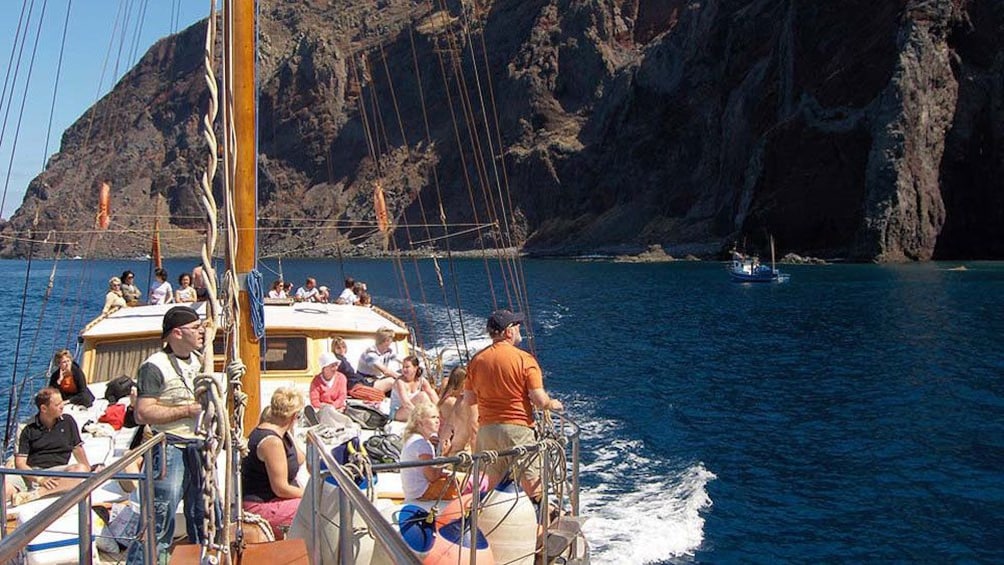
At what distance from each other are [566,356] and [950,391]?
1251cm

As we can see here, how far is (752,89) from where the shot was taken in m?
106

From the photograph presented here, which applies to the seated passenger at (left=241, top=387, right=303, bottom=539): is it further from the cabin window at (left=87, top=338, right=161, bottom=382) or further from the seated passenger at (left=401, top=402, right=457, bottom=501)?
the cabin window at (left=87, top=338, right=161, bottom=382)

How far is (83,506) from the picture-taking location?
4004 mm

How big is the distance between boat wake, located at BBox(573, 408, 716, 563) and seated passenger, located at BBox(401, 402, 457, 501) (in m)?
5.60

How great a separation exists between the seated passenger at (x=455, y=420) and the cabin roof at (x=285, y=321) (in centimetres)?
355

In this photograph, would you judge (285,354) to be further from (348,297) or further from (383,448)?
(348,297)

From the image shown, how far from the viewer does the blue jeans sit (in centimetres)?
546

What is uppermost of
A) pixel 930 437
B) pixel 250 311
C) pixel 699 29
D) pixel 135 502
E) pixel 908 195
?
pixel 699 29

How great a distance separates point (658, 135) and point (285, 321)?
394ft

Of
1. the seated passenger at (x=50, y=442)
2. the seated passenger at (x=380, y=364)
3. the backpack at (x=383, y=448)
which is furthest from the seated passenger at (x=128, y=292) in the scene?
the backpack at (x=383, y=448)

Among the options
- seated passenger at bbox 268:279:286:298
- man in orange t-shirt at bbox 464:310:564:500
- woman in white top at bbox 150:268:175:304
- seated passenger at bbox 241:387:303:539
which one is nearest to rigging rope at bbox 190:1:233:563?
seated passenger at bbox 241:387:303:539

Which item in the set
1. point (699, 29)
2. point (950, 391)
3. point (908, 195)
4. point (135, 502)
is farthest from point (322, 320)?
point (699, 29)

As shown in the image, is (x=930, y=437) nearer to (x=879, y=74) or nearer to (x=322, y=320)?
(x=322, y=320)

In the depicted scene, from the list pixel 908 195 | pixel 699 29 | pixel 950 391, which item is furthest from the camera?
pixel 699 29
